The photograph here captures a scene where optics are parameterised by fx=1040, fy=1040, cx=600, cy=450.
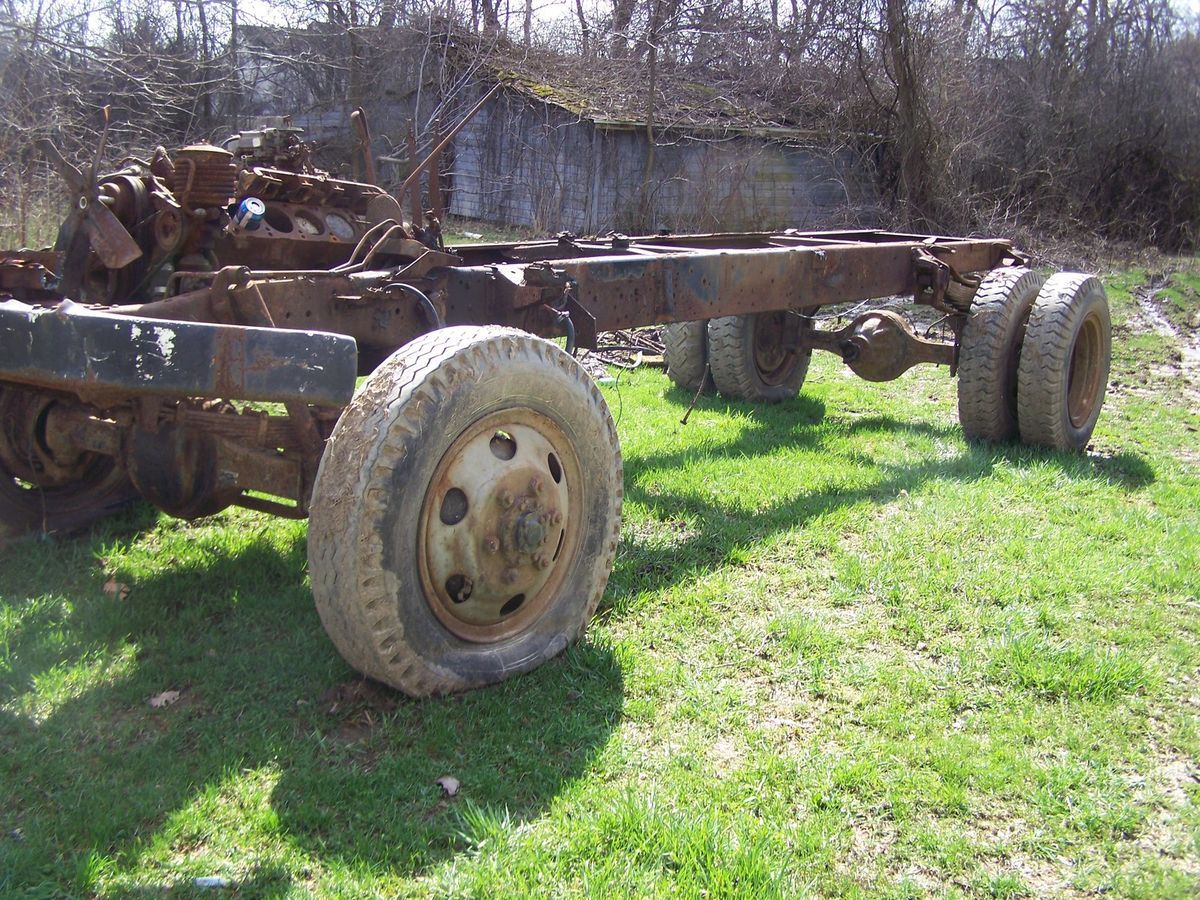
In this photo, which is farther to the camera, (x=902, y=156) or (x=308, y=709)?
(x=902, y=156)

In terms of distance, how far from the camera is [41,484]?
4105mm

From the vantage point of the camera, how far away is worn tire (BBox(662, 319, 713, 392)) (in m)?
7.50

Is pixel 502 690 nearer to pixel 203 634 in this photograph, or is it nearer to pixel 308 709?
pixel 308 709

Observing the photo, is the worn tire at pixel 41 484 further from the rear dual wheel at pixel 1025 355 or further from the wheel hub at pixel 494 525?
the rear dual wheel at pixel 1025 355

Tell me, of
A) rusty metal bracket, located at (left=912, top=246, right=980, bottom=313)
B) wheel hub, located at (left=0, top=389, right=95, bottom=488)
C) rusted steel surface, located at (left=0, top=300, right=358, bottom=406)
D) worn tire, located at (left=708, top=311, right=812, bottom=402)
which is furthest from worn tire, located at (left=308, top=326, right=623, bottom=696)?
worn tire, located at (left=708, top=311, right=812, bottom=402)

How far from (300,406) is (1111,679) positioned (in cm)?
275

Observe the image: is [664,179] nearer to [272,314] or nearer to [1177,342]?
[1177,342]

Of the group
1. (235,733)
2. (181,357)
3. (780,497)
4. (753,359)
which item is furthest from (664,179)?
(235,733)

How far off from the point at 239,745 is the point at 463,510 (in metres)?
0.89

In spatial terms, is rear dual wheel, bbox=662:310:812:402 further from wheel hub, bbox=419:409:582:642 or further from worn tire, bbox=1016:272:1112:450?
wheel hub, bbox=419:409:582:642

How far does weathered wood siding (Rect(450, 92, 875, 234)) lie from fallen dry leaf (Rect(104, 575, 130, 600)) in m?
13.6

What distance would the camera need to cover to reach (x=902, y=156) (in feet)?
54.5

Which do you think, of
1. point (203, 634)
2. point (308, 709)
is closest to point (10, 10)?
point (203, 634)

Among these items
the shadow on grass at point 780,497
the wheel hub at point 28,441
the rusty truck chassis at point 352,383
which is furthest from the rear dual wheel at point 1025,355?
the wheel hub at point 28,441
